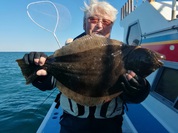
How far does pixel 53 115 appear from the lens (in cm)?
514

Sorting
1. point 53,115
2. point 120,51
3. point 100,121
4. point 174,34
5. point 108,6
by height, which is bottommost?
point 53,115

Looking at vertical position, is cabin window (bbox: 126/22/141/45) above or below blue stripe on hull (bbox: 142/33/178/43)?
above

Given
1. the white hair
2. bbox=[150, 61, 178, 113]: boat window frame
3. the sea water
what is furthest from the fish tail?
the sea water

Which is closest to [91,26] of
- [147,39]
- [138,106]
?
[147,39]

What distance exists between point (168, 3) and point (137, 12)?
93 cm

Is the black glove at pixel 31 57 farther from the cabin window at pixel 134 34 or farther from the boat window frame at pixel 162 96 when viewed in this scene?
the cabin window at pixel 134 34

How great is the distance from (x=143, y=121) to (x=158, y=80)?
907 millimetres

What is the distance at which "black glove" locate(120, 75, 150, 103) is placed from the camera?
6.84 feet

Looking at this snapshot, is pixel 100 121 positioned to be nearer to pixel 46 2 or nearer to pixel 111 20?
pixel 111 20

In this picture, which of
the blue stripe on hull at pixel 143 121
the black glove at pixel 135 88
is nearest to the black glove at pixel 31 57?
the black glove at pixel 135 88

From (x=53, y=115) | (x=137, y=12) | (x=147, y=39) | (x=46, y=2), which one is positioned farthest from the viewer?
(x=137, y=12)

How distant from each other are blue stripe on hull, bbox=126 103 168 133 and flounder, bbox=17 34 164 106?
2058 mm

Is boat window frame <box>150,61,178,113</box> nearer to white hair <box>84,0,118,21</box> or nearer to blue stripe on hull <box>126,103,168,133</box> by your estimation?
blue stripe on hull <box>126,103,168,133</box>

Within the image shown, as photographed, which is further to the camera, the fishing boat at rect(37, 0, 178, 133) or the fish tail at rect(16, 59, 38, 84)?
the fishing boat at rect(37, 0, 178, 133)
